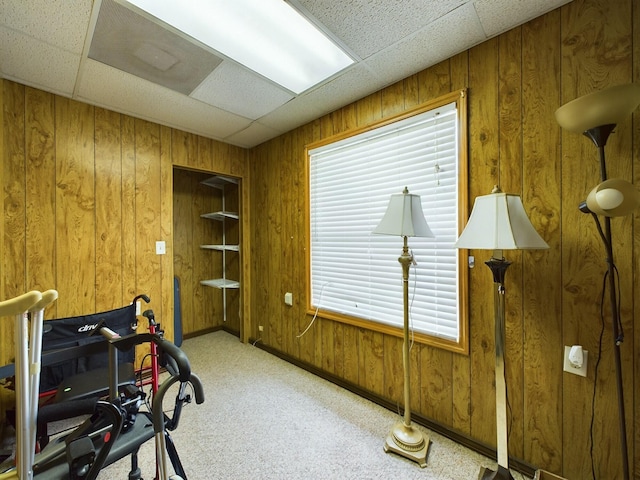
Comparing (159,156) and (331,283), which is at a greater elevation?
(159,156)

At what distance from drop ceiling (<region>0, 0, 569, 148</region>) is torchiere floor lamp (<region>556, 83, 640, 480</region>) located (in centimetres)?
67

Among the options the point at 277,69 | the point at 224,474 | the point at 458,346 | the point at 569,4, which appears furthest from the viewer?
the point at 277,69

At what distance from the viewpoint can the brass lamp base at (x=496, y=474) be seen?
1284mm

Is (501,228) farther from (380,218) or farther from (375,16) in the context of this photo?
(375,16)

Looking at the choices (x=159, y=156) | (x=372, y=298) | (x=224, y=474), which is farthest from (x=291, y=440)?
(x=159, y=156)

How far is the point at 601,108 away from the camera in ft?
3.35

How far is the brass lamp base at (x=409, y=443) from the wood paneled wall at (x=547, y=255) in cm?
24

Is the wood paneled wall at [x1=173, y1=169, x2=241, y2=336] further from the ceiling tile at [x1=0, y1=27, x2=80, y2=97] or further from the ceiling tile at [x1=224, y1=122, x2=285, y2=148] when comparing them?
the ceiling tile at [x1=0, y1=27, x2=80, y2=97]

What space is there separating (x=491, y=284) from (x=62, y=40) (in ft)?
9.22

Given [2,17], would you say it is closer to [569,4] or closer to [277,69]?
[277,69]

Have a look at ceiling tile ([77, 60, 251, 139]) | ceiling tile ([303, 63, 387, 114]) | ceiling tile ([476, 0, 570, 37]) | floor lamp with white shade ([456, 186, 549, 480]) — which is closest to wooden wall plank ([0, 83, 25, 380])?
ceiling tile ([77, 60, 251, 139])

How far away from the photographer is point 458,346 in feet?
5.41

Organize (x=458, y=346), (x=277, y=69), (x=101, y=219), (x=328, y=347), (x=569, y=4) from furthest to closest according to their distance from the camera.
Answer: (x=328, y=347), (x=101, y=219), (x=277, y=69), (x=458, y=346), (x=569, y=4)

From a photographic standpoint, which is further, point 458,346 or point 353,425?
point 353,425
